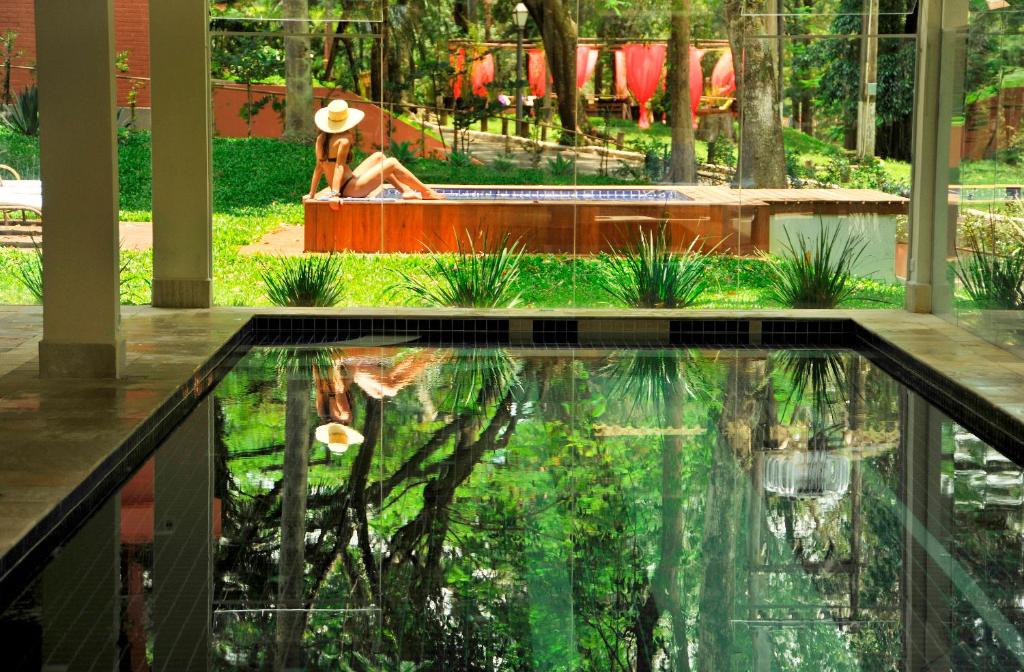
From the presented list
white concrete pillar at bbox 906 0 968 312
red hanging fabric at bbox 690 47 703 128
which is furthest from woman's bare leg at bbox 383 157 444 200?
white concrete pillar at bbox 906 0 968 312

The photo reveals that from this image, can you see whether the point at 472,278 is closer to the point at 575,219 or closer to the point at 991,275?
the point at 575,219

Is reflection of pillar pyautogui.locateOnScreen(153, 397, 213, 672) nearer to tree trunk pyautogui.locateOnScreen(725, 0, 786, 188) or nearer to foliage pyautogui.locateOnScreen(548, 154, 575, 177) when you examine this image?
foliage pyautogui.locateOnScreen(548, 154, 575, 177)

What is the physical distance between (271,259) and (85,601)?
701cm

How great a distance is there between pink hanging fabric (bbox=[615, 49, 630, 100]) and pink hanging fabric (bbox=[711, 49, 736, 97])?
0.70m

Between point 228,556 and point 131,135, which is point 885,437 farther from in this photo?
point 131,135

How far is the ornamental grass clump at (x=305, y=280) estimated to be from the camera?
11445mm

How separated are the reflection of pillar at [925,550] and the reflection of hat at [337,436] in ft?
8.86

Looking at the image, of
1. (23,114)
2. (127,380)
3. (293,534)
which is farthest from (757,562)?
(23,114)

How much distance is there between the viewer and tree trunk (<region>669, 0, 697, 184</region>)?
11.3m

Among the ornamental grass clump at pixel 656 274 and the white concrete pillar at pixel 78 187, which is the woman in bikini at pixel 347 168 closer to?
the ornamental grass clump at pixel 656 274

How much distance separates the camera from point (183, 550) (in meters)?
5.37

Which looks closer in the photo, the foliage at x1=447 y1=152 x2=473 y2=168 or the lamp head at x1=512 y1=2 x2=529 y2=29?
the lamp head at x1=512 y1=2 x2=529 y2=29

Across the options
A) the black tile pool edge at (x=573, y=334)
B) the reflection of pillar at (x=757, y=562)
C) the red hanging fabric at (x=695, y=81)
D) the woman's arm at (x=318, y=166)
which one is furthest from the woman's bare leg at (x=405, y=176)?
the reflection of pillar at (x=757, y=562)

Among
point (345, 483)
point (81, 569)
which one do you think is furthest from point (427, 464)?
point (81, 569)
